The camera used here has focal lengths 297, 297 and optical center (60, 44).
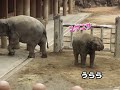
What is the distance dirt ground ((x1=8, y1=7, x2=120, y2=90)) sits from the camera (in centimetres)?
627

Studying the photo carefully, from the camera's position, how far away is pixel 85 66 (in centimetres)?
815

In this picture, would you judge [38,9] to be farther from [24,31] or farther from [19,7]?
[24,31]

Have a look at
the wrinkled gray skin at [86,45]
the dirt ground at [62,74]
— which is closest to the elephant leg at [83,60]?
the wrinkled gray skin at [86,45]

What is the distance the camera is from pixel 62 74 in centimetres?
732

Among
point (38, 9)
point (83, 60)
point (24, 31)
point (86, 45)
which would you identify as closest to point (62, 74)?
point (83, 60)

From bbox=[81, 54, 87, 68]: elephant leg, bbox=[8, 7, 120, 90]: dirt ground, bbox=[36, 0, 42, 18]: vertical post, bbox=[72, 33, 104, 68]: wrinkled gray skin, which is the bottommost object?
bbox=[8, 7, 120, 90]: dirt ground

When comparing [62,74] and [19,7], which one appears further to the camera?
[19,7]

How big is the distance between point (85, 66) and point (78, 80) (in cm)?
145

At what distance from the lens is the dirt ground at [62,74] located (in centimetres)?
627

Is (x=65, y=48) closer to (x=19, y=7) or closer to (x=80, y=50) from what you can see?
(x=80, y=50)

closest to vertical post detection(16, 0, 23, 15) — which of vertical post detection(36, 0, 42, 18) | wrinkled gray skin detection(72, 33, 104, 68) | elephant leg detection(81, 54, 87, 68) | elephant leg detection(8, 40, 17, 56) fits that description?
vertical post detection(36, 0, 42, 18)

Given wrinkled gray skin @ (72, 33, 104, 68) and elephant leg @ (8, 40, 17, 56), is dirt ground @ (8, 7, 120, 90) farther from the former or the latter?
elephant leg @ (8, 40, 17, 56)

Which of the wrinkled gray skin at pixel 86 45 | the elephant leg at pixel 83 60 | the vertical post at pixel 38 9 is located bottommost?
the elephant leg at pixel 83 60

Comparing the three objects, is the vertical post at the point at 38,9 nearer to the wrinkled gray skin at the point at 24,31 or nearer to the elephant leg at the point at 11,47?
the wrinkled gray skin at the point at 24,31
